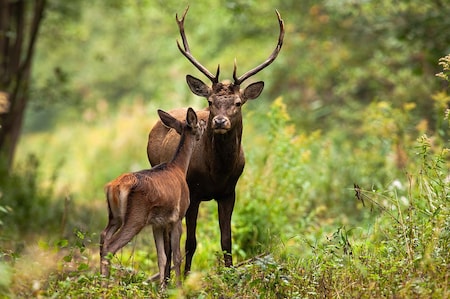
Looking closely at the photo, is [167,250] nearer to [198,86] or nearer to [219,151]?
[219,151]

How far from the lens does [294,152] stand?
34.4 feet

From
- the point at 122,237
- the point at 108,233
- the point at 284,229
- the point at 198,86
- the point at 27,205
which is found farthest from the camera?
the point at 27,205

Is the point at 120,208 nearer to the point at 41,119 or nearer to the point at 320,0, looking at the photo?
the point at 320,0

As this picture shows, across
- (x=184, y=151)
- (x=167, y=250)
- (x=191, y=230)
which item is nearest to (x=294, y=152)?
(x=191, y=230)

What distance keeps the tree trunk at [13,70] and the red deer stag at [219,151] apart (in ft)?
16.2

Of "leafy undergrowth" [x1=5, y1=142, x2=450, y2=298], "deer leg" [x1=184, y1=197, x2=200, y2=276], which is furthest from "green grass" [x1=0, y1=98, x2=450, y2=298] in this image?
"deer leg" [x1=184, y1=197, x2=200, y2=276]

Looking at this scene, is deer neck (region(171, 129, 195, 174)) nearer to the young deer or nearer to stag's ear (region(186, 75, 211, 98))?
the young deer

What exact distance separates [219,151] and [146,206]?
1518mm

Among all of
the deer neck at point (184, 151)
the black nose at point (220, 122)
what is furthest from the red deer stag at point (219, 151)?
the deer neck at point (184, 151)

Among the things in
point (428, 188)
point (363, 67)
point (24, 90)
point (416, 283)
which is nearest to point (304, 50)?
point (363, 67)

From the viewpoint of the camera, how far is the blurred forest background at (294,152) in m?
6.67

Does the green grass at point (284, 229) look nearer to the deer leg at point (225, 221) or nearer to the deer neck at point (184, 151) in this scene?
the deer leg at point (225, 221)

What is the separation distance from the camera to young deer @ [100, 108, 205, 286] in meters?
6.66

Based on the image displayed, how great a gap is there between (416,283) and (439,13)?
8.31 meters
